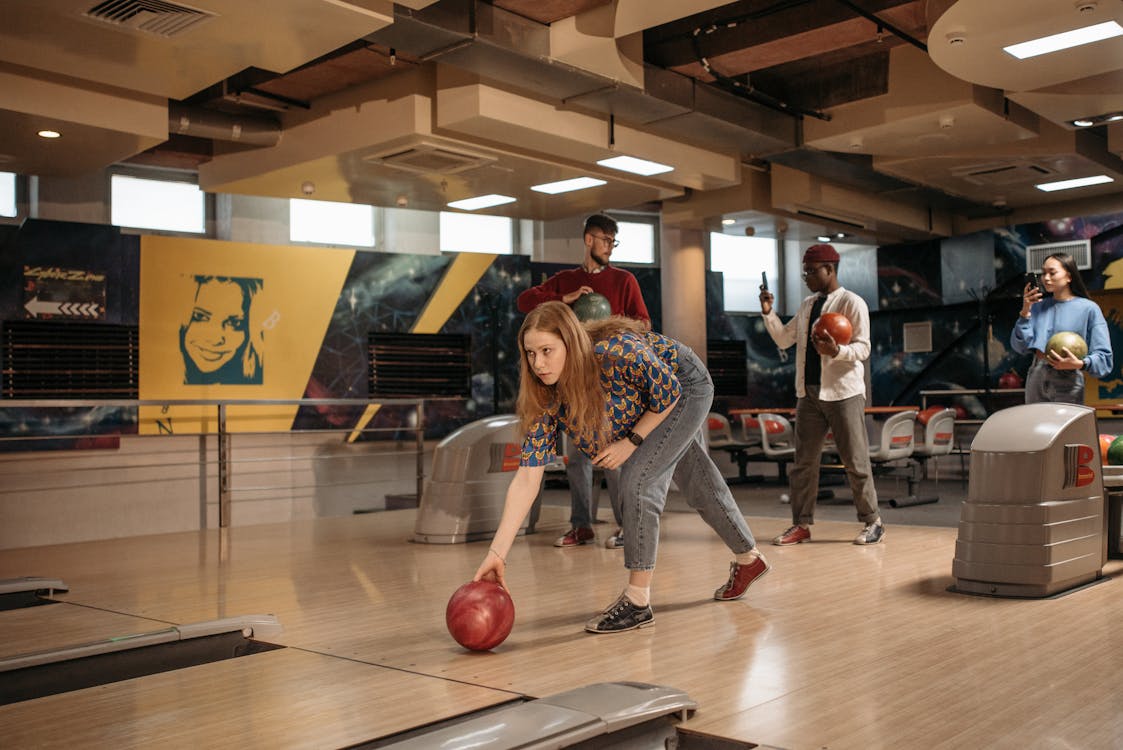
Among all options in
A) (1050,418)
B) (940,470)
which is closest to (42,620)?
(1050,418)

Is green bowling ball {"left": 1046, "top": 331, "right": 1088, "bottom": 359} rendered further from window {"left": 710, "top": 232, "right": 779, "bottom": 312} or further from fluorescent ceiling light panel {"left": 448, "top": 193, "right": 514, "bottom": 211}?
window {"left": 710, "top": 232, "right": 779, "bottom": 312}

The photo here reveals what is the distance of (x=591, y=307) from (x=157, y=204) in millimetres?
6716

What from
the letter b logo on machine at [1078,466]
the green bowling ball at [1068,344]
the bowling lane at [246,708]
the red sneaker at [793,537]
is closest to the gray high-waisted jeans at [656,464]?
the bowling lane at [246,708]

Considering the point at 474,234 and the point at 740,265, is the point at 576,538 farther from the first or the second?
the point at 740,265

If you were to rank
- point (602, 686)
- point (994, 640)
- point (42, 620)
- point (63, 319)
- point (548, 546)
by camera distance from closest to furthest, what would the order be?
point (602, 686), point (994, 640), point (42, 620), point (548, 546), point (63, 319)

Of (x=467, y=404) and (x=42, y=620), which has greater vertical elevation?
(x=467, y=404)

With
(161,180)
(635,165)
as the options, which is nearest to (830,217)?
(635,165)

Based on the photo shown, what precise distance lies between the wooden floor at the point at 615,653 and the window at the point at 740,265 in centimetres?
885

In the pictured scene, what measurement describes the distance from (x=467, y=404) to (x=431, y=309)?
1059 mm

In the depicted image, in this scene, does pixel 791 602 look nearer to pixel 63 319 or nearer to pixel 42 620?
pixel 42 620

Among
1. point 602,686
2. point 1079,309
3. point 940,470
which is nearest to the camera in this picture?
point 602,686

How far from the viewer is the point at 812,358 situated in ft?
17.4

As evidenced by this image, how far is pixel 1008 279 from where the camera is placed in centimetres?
1174

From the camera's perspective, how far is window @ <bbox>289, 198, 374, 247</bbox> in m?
10.7
